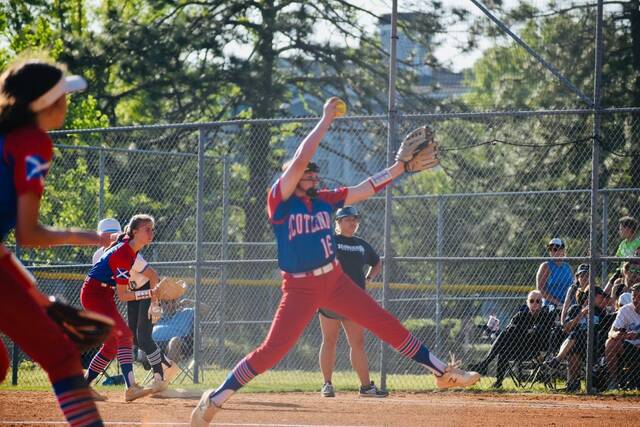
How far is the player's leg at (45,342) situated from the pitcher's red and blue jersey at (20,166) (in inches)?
10.3

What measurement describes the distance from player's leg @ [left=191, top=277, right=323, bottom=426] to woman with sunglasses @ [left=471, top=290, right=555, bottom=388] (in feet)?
20.9

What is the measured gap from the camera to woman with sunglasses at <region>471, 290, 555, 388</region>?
510 inches

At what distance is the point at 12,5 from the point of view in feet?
96.6

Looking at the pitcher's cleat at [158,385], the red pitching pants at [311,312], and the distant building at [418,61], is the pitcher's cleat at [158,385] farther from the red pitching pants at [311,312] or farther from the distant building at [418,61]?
the distant building at [418,61]

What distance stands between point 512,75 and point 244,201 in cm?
1056

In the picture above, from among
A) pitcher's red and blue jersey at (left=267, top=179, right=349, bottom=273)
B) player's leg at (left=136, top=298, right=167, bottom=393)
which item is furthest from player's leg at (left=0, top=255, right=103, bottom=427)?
player's leg at (left=136, top=298, right=167, bottom=393)

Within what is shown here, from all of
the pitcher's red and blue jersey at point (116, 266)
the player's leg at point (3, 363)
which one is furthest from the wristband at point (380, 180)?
the pitcher's red and blue jersey at point (116, 266)

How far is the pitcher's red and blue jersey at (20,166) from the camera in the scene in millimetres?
4660

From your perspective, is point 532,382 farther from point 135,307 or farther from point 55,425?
point 55,425

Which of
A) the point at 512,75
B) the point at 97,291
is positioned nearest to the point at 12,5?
the point at 512,75

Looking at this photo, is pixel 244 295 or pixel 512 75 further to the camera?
pixel 512 75

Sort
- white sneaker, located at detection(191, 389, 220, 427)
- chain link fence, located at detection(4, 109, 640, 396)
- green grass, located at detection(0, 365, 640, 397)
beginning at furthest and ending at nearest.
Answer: chain link fence, located at detection(4, 109, 640, 396), green grass, located at detection(0, 365, 640, 397), white sneaker, located at detection(191, 389, 220, 427)

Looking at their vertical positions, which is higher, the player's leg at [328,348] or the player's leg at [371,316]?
the player's leg at [371,316]

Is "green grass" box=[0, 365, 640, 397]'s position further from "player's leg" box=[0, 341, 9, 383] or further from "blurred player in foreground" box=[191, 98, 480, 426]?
"player's leg" box=[0, 341, 9, 383]
